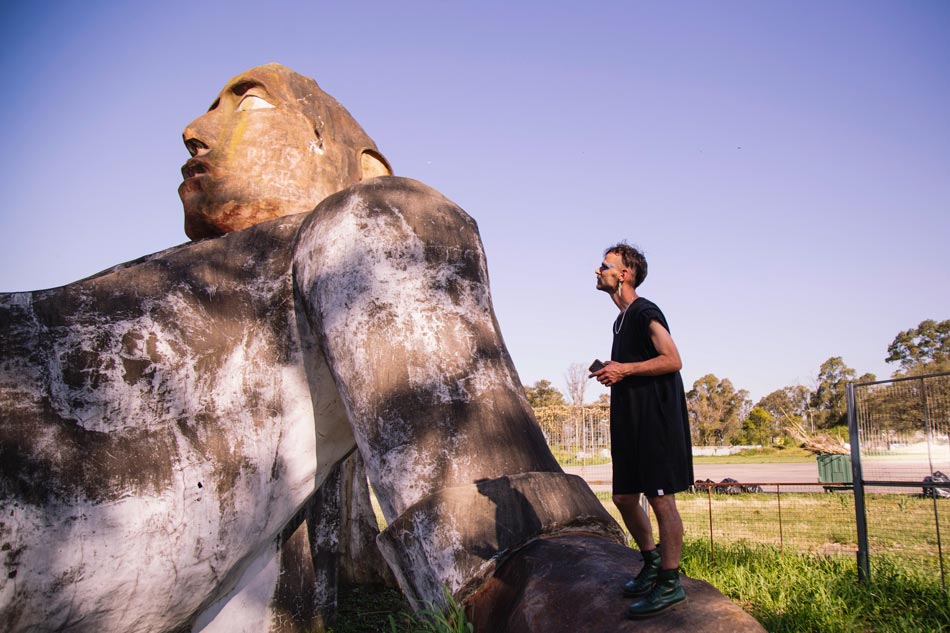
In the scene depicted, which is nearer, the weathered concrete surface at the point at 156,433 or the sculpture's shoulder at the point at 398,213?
the weathered concrete surface at the point at 156,433

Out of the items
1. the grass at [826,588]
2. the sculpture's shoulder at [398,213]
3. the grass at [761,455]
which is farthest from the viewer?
the grass at [761,455]

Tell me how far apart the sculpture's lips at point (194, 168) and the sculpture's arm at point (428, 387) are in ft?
2.96

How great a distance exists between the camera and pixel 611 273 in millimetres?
2115

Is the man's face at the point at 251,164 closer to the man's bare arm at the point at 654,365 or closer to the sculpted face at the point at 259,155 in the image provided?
the sculpted face at the point at 259,155

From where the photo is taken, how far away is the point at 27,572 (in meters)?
1.87

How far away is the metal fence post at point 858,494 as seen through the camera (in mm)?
5234

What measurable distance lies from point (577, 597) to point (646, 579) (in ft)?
0.50

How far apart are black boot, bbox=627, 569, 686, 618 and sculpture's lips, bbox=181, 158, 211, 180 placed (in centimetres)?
244

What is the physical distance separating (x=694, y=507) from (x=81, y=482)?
12349 mm

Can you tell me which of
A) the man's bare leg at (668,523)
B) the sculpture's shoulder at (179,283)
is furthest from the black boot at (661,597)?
the sculpture's shoulder at (179,283)

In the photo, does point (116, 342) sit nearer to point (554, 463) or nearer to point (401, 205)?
point (401, 205)

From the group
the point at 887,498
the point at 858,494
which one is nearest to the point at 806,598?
the point at 858,494

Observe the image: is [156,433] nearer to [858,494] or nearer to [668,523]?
[668,523]

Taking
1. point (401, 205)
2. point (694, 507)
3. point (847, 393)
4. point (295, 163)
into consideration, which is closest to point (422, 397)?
point (401, 205)
